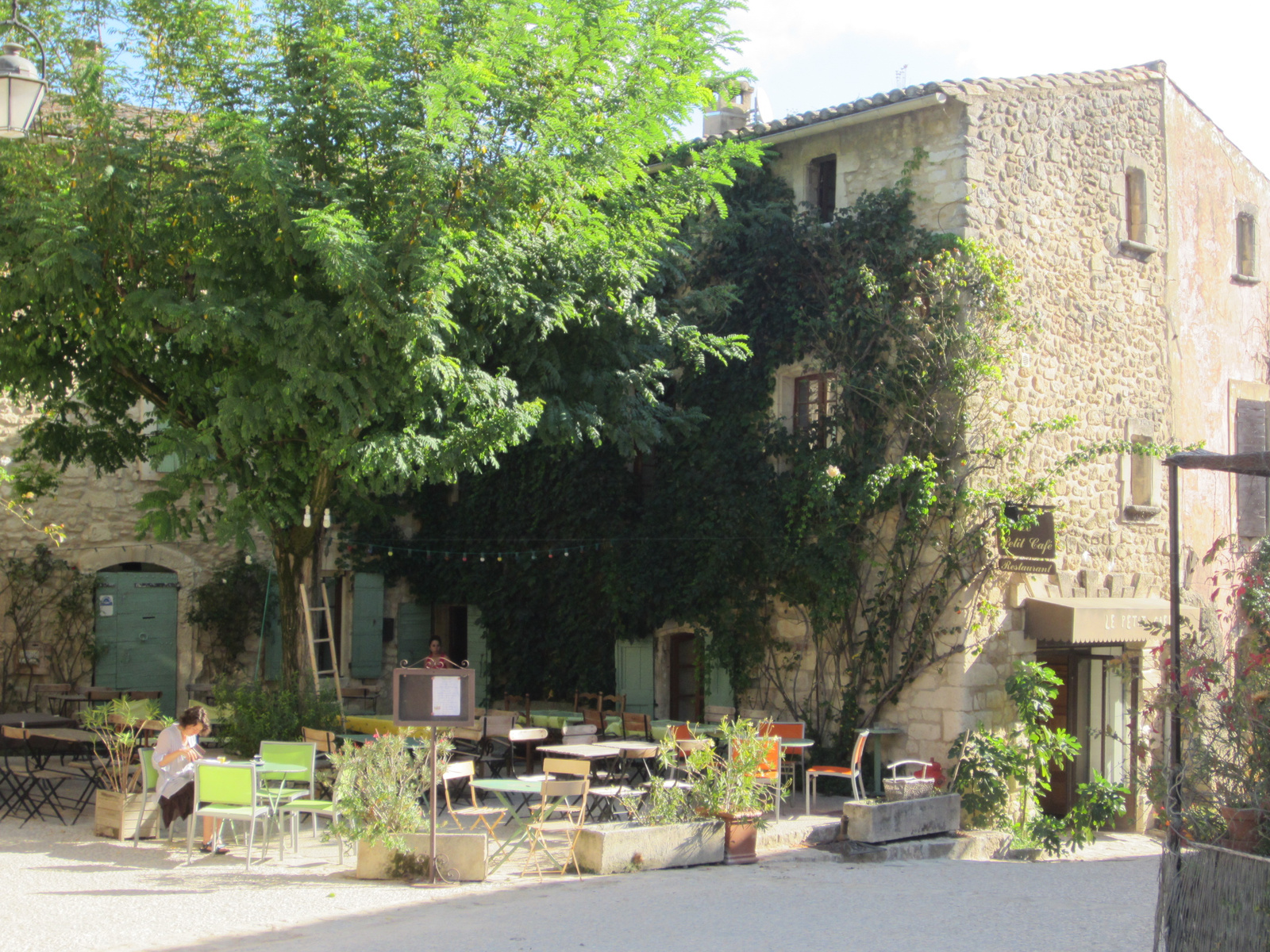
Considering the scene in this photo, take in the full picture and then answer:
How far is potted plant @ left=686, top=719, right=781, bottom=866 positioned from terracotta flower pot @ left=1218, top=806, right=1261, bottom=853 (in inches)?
142

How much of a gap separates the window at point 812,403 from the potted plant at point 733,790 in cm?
448

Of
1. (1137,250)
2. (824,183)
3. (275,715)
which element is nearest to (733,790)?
(275,715)

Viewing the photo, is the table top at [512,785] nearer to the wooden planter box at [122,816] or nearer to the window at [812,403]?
the wooden planter box at [122,816]

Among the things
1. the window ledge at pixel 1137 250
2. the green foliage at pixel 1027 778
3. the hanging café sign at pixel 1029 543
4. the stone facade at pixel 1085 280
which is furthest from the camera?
the window ledge at pixel 1137 250

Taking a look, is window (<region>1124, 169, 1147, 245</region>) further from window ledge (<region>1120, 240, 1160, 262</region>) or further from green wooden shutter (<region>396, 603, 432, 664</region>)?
green wooden shutter (<region>396, 603, 432, 664</region>)

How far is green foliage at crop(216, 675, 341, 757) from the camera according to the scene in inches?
414

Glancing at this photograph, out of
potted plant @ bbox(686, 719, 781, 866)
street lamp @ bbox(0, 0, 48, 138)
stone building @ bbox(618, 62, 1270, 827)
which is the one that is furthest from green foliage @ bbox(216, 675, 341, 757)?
street lamp @ bbox(0, 0, 48, 138)

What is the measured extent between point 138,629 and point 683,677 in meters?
6.85

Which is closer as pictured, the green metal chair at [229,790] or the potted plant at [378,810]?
the potted plant at [378,810]

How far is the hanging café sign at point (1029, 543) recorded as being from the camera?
11844 millimetres

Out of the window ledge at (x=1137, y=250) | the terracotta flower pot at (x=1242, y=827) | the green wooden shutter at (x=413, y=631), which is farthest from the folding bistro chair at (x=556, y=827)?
the window ledge at (x=1137, y=250)

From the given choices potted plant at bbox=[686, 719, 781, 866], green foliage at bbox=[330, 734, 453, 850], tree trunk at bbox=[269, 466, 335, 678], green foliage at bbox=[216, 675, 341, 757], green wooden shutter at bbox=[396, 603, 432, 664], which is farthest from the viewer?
green wooden shutter at bbox=[396, 603, 432, 664]

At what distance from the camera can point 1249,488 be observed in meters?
15.7

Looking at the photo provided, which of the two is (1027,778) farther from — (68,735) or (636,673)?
(68,735)
